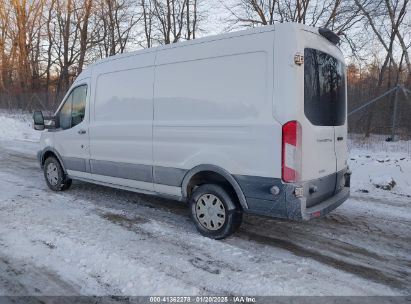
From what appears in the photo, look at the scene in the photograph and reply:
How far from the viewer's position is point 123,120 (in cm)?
567

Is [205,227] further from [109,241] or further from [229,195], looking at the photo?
[109,241]

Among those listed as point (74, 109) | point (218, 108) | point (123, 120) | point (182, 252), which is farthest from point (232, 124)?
point (74, 109)

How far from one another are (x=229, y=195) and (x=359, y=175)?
4.84 metres

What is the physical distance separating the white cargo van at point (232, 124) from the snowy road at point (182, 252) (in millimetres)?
493

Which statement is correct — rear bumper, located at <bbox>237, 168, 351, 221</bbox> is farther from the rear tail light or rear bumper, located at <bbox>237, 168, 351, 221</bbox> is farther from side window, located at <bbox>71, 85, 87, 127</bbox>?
side window, located at <bbox>71, 85, 87, 127</bbox>

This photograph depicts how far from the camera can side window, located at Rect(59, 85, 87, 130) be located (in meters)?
6.45

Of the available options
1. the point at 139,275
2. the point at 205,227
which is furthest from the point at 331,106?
the point at 139,275

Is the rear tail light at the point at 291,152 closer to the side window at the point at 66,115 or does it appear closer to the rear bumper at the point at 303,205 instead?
the rear bumper at the point at 303,205

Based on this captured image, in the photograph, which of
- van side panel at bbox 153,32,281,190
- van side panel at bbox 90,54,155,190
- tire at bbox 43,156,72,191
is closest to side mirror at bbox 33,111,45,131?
tire at bbox 43,156,72,191

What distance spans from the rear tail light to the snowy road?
99 centimetres

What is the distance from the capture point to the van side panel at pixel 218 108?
4.12m

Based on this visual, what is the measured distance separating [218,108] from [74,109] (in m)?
3.36

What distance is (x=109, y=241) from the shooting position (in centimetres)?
455

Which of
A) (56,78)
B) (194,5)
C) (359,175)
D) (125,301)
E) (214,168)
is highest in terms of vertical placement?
(194,5)
